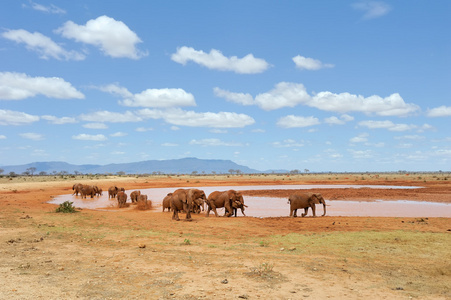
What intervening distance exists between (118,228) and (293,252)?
9076 mm

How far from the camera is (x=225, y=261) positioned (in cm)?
997

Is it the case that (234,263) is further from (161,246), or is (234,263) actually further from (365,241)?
(365,241)

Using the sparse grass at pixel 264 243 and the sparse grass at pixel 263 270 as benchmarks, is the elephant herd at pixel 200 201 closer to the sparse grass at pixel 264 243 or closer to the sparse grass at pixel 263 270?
the sparse grass at pixel 264 243

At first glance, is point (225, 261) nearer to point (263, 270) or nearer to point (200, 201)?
point (263, 270)

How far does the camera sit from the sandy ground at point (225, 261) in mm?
7605

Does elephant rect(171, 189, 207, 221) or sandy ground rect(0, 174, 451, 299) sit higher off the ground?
elephant rect(171, 189, 207, 221)

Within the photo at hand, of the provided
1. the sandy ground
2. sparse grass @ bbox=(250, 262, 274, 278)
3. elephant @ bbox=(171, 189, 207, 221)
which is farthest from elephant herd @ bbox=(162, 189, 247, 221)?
sparse grass @ bbox=(250, 262, 274, 278)

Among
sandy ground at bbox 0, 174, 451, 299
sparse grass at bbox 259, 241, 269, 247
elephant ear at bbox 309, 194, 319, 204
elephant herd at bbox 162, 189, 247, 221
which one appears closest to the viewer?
sandy ground at bbox 0, 174, 451, 299

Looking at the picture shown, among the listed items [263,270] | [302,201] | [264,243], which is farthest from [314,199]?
[263,270]

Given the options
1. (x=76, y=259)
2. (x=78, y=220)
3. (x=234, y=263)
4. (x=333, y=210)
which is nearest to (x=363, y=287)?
(x=234, y=263)

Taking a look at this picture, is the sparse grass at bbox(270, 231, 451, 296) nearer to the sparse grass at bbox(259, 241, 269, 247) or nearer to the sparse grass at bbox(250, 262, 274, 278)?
the sparse grass at bbox(259, 241, 269, 247)

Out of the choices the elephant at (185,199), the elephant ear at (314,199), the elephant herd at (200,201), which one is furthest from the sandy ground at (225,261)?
the elephant ear at (314,199)

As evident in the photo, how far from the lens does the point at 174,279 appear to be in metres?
8.37

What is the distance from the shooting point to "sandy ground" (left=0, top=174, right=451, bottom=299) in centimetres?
761
